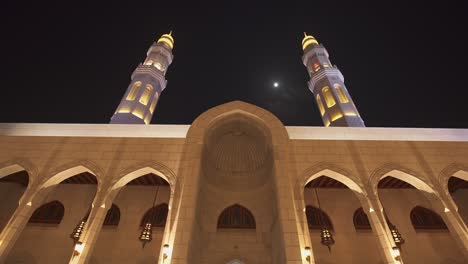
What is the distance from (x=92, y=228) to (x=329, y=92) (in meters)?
23.5

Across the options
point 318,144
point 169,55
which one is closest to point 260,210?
point 318,144

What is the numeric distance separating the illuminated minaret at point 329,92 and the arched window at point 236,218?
13544 millimetres

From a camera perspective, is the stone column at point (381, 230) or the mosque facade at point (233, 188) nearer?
the stone column at point (381, 230)

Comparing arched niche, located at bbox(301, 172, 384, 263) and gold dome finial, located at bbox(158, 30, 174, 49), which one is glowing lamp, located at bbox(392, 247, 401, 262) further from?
gold dome finial, located at bbox(158, 30, 174, 49)

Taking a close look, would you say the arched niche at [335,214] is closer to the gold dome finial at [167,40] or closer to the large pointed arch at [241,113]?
the large pointed arch at [241,113]

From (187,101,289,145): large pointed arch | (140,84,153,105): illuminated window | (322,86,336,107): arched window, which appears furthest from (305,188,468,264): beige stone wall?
(140,84,153,105): illuminated window

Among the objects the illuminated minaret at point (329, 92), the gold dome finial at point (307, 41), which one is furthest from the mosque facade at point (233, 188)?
the gold dome finial at point (307, 41)

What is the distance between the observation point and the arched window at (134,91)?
78.8 feet

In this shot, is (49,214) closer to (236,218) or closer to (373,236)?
(236,218)

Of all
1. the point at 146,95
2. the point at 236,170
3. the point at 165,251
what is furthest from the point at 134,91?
the point at 165,251

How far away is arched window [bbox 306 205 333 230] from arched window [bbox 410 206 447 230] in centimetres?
468

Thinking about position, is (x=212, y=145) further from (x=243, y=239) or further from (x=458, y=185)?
(x=458, y=185)

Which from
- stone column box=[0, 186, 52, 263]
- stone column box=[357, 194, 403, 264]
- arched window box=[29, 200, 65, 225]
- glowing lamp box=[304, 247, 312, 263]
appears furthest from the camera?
arched window box=[29, 200, 65, 225]

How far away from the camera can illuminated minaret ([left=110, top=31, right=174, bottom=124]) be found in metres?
22.5
